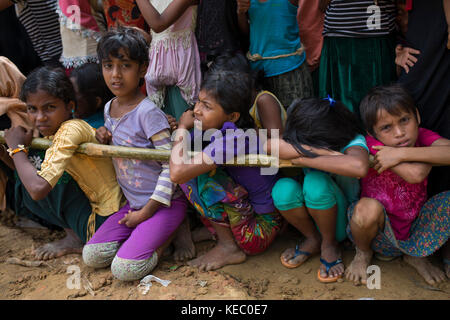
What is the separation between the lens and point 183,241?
270 cm

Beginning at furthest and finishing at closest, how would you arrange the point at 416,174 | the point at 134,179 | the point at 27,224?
the point at 27,224 → the point at 134,179 → the point at 416,174

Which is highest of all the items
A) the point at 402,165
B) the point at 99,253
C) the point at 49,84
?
the point at 49,84

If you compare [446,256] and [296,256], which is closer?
[446,256]

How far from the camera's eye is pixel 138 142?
251 cm

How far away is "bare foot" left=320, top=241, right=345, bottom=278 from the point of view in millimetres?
2307

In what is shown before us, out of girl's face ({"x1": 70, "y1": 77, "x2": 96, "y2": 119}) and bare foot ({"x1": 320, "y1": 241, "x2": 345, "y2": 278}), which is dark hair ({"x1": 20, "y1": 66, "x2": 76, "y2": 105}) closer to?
girl's face ({"x1": 70, "y1": 77, "x2": 96, "y2": 119})

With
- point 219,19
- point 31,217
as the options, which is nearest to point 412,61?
point 219,19

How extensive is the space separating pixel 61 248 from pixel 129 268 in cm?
76

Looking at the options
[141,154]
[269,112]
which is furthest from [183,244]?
[269,112]

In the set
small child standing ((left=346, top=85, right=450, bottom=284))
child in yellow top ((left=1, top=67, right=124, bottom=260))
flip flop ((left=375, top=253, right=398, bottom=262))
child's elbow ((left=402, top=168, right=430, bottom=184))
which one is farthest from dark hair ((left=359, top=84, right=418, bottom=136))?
child in yellow top ((left=1, top=67, right=124, bottom=260))

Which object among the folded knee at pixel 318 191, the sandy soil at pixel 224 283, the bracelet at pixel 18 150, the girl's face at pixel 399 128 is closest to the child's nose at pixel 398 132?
the girl's face at pixel 399 128

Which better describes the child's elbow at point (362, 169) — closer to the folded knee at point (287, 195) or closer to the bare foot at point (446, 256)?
the folded knee at point (287, 195)

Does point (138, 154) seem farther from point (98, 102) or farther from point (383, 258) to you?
point (383, 258)
